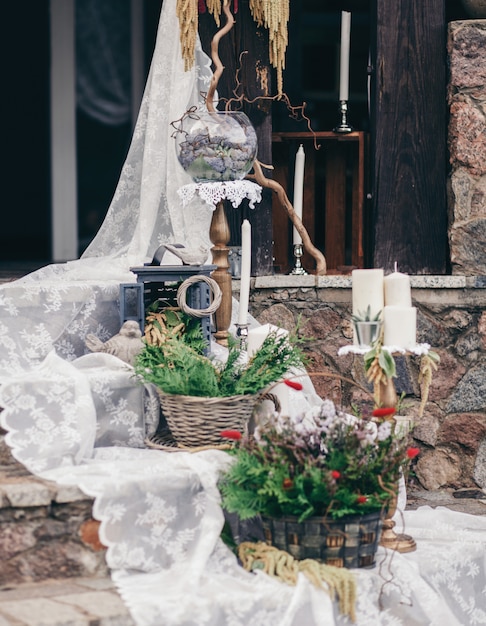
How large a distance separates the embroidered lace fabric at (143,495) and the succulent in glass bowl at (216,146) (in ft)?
0.41

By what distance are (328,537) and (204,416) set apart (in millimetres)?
628

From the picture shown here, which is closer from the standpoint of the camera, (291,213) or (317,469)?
(317,469)

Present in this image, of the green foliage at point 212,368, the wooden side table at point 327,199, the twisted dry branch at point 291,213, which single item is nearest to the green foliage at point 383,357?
the green foliage at point 212,368

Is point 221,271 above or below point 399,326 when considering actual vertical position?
above

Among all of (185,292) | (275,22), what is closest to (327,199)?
(275,22)

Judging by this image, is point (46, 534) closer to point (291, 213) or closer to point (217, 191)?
point (217, 191)

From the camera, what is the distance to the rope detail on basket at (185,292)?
395 cm

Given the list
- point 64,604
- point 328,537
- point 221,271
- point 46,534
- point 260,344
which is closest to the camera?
point 64,604

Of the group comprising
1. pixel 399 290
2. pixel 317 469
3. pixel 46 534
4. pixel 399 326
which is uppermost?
pixel 399 290

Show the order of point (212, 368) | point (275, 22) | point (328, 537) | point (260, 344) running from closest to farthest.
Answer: point (328, 537), point (212, 368), point (260, 344), point (275, 22)

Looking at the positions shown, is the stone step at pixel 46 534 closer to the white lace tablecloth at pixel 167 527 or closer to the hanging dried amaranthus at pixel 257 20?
the white lace tablecloth at pixel 167 527

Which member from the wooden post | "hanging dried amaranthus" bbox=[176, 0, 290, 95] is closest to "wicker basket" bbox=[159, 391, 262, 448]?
the wooden post

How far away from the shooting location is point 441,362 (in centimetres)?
464

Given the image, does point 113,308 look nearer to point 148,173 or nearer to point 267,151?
point 148,173
